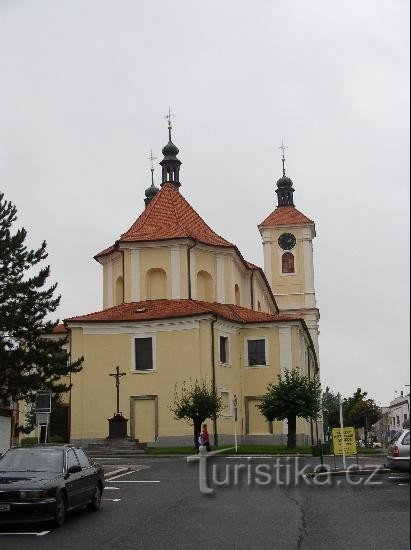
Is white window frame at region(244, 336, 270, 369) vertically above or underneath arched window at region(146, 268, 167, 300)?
underneath

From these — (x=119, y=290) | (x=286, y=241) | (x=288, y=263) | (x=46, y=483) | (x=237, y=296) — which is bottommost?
(x=46, y=483)

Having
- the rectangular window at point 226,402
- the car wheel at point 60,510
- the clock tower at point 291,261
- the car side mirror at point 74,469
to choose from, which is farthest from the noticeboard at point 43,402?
the clock tower at point 291,261

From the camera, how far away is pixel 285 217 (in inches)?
2933

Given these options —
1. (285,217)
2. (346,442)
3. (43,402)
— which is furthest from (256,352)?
(285,217)

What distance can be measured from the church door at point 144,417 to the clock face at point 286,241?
3321cm

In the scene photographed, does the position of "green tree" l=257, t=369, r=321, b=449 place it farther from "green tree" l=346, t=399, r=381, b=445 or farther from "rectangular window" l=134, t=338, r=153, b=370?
"green tree" l=346, t=399, r=381, b=445

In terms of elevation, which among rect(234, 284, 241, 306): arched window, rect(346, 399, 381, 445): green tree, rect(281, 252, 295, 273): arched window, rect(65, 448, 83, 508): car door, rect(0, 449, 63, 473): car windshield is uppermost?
rect(281, 252, 295, 273): arched window

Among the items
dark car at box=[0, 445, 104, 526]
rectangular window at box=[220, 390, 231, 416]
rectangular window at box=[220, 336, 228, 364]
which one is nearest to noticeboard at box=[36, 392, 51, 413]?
dark car at box=[0, 445, 104, 526]

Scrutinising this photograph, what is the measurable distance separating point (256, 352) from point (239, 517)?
109 feet

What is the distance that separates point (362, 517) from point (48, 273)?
31045 millimetres

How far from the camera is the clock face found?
73.9m

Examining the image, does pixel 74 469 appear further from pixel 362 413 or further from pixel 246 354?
pixel 362 413

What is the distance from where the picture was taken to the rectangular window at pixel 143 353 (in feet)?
149

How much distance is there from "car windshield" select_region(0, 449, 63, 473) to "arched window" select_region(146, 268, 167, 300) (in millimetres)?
35499
